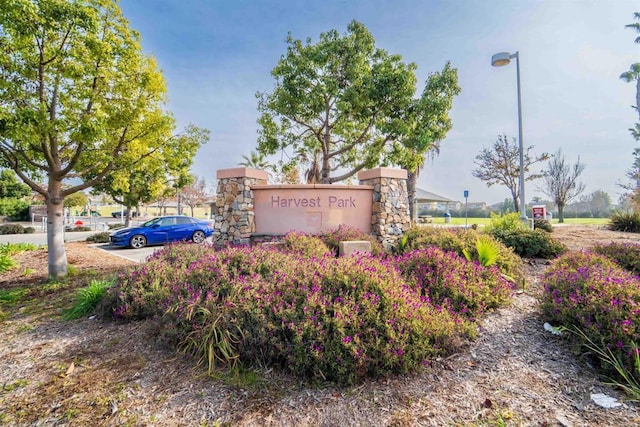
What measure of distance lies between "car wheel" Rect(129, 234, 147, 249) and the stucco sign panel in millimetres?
7813

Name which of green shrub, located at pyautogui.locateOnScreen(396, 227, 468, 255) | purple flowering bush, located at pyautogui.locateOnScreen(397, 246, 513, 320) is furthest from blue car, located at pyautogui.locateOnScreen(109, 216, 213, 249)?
purple flowering bush, located at pyautogui.locateOnScreen(397, 246, 513, 320)

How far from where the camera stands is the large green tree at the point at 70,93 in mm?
4859

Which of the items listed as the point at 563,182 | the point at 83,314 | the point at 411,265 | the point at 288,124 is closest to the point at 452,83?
the point at 288,124

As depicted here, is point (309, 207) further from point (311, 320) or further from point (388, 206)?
point (311, 320)

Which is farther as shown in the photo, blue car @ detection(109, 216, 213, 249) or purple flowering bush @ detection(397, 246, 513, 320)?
blue car @ detection(109, 216, 213, 249)

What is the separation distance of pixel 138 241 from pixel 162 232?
37.4 inches

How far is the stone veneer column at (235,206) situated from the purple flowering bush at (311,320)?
11.5ft

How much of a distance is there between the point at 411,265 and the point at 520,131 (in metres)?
8.78

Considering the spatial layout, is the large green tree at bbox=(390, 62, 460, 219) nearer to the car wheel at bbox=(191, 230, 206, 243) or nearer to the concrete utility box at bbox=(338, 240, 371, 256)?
the concrete utility box at bbox=(338, 240, 371, 256)

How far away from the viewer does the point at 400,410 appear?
87.0 inches

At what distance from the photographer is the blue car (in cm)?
1222

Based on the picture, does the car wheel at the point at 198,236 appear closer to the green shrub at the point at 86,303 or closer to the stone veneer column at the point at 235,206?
the stone veneer column at the point at 235,206

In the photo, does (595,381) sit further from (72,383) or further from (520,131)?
(520,131)

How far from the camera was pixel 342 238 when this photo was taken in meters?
6.20
